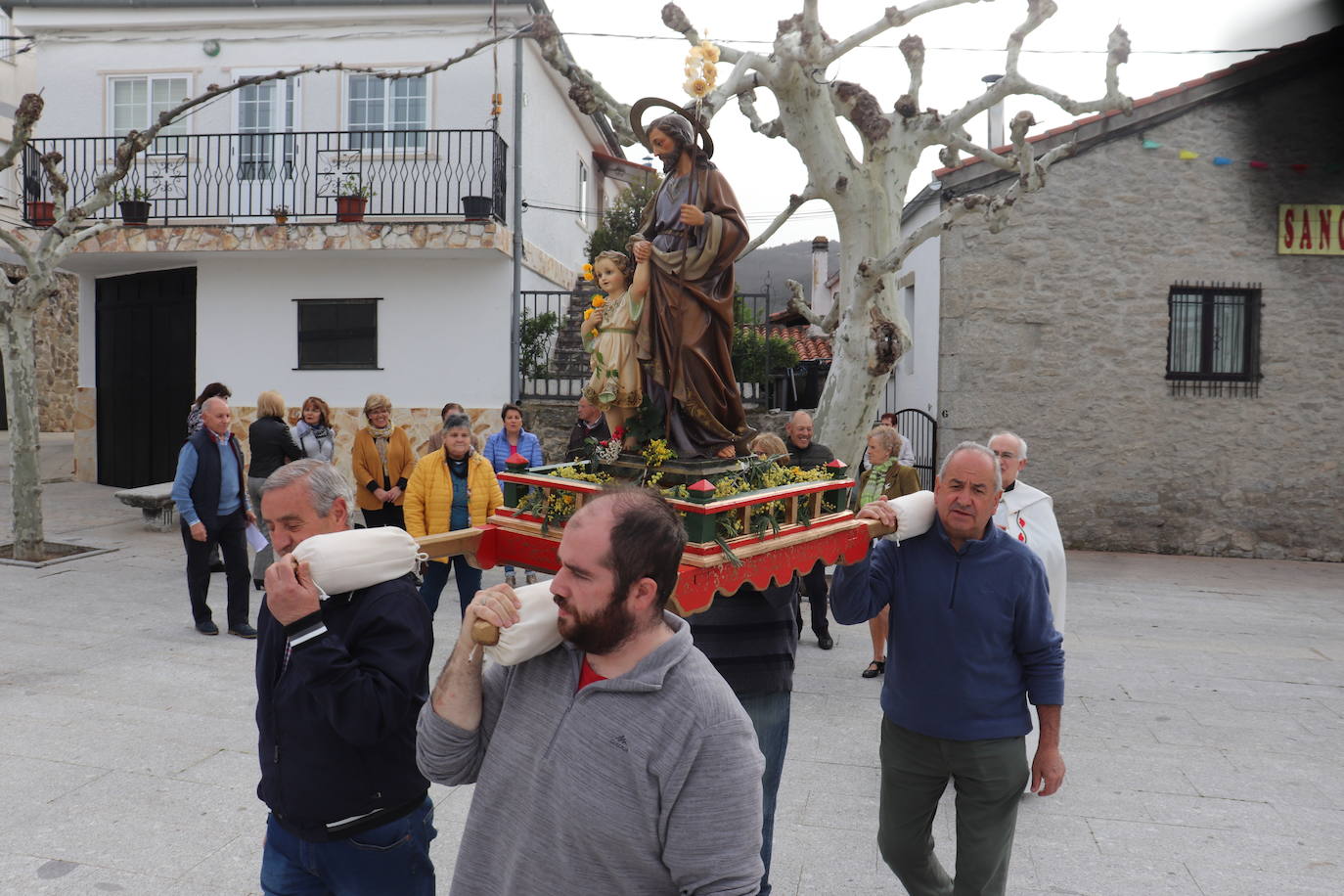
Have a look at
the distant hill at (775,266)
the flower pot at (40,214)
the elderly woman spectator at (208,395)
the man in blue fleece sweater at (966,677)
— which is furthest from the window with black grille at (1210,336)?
the distant hill at (775,266)

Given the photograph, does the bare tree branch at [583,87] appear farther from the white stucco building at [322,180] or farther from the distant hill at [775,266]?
the distant hill at [775,266]

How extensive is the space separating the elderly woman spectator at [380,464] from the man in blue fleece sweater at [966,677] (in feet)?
20.0

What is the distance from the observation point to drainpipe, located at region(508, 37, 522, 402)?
46.1ft

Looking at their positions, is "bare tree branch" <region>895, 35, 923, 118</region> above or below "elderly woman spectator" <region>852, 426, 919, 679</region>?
above

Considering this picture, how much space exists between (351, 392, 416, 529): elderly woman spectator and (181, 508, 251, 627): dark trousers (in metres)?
1.16

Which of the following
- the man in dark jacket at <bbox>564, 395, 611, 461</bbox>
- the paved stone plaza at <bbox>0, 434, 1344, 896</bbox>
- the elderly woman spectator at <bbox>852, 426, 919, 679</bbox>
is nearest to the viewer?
the paved stone plaza at <bbox>0, 434, 1344, 896</bbox>

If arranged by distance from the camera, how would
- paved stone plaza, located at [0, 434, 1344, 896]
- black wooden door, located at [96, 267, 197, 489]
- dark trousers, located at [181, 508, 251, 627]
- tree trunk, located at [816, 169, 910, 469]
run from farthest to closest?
black wooden door, located at [96, 267, 197, 489] → tree trunk, located at [816, 169, 910, 469] → dark trousers, located at [181, 508, 251, 627] → paved stone plaza, located at [0, 434, 1344, 896]

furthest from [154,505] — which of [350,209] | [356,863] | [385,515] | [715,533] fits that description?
[356,863]

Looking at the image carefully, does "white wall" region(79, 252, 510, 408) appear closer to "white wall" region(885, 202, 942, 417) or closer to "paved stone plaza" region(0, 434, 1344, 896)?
"paved stone plaza" region(0, 434, 1344, 896)

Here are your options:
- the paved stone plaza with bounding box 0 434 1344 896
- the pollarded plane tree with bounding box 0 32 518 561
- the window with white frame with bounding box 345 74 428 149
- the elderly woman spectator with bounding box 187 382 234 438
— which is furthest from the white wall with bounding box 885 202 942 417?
the elderly woman spectator with bounding box 187 382 234 438

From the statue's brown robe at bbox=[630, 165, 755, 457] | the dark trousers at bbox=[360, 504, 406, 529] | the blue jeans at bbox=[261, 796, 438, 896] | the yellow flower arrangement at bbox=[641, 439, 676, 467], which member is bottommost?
the blue jeans at bbox=[261, 796, 438, 896]

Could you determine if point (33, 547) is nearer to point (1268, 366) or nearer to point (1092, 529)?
point (1092, 529)

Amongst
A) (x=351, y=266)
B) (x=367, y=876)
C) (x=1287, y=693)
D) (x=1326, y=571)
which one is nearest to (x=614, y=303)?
(x=367, y=876)

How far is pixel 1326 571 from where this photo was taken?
13.0 m
